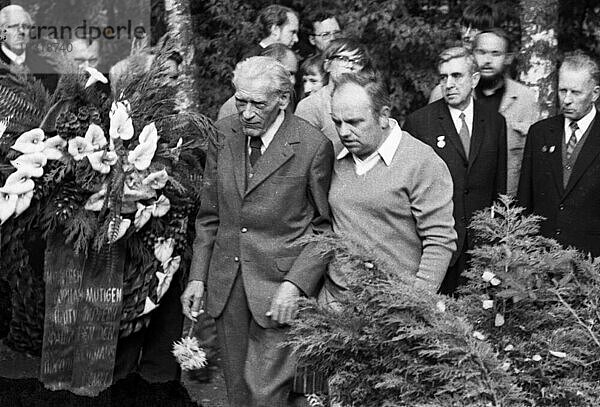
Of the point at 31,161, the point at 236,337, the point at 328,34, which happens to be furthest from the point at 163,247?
the point at 328,34

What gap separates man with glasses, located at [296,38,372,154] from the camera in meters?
5.01

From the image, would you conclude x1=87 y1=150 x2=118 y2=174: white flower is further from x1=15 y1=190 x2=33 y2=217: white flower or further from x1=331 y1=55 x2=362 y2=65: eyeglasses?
x1=331 y1=55 x2=362 y2=65: eyeglasses

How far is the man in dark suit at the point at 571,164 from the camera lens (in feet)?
17.9

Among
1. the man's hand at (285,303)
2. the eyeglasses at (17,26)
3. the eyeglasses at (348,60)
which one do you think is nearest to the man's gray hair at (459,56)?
the eyeglasses at (348,60)

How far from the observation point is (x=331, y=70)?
5.10 m

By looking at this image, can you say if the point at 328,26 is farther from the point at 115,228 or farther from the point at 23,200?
the point at 23,200

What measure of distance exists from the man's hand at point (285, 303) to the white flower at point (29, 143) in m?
1.41

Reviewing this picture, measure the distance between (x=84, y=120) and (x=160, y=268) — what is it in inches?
33.4

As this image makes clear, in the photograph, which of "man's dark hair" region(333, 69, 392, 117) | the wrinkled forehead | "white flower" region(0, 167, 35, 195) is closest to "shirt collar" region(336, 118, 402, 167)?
"man's dark hair" region(333, 69, 392, 117)

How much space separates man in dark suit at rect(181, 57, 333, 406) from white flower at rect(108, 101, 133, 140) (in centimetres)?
66

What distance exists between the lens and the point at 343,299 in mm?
2953

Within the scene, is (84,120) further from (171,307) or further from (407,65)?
(407,65)

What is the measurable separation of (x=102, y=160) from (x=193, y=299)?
34.3 inches

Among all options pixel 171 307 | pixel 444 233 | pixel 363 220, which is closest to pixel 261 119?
pixel 363 220
